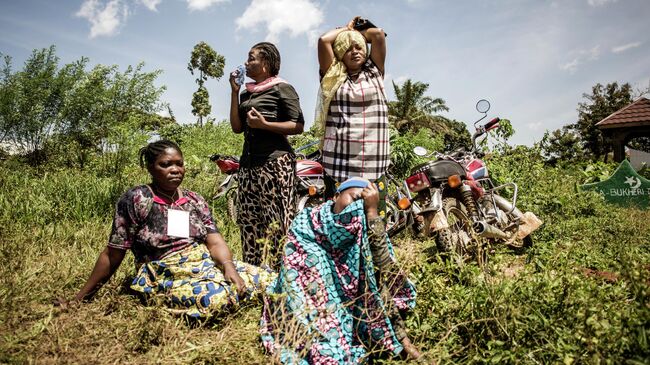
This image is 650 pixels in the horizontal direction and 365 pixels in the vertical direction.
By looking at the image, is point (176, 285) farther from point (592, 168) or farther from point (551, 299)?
point (592, 168)

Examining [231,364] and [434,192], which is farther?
[434,192]

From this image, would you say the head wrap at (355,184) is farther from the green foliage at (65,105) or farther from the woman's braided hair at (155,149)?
the green foliage at (65,105)

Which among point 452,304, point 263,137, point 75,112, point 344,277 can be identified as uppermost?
point 75,112

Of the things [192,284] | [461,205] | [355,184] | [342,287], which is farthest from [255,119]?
[461,205]

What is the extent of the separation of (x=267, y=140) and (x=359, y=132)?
722mm

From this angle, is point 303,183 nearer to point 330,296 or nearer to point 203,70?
point 330,296

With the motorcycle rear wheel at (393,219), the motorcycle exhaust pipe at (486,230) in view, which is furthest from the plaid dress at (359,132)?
the motorcycle rear wheel at (393,219)

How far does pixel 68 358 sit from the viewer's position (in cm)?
188

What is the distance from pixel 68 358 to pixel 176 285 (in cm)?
67

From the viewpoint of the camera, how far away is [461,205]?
13.2 feet

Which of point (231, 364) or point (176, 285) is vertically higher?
point (176, 285)

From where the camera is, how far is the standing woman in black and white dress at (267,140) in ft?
9.57

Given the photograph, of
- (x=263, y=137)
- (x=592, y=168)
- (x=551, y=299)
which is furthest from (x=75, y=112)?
(x=592, y=168)

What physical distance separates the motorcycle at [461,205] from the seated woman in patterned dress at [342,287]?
1422 mm
